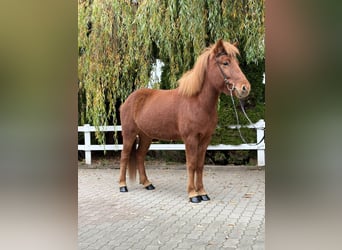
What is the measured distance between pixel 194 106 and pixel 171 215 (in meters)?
1.32

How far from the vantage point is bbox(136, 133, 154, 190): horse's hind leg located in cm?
554

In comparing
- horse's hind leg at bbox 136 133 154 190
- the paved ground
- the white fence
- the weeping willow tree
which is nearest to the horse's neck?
the weeping willow tree

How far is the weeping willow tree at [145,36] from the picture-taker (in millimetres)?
5020

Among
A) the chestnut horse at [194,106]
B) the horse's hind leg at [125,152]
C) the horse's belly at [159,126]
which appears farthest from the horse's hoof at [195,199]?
the horse's hind leg at [125,152]

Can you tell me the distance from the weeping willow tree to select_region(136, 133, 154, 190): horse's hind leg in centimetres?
116

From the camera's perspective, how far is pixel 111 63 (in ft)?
20.6

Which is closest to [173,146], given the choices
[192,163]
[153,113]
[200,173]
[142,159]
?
[142,159]

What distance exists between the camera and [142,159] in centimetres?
560

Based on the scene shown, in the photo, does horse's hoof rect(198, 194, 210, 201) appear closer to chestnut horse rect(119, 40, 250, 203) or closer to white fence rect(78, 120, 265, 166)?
chestnut horse rect(119, 40, 250, 203)

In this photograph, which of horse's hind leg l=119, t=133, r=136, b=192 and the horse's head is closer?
the horse's head

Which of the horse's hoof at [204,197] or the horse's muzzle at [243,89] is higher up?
the horse's muzzle at [243,89]

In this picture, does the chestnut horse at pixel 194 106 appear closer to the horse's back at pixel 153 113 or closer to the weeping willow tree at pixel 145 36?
the horse's back at pixel 153 113

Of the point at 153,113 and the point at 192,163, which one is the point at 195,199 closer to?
the point at 192,163
